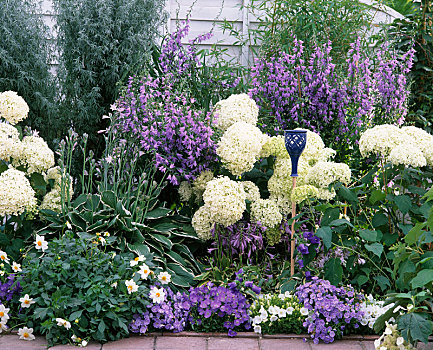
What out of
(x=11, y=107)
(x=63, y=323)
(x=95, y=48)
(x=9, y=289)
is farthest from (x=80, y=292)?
(x=95, y=48)

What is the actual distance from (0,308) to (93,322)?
1.73 feet

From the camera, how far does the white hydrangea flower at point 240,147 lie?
3422 mm

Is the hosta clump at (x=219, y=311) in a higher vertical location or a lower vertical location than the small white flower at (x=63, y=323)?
lower

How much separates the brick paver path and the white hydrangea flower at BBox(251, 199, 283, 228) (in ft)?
2.53

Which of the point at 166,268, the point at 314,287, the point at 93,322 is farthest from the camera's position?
the point at 166,268

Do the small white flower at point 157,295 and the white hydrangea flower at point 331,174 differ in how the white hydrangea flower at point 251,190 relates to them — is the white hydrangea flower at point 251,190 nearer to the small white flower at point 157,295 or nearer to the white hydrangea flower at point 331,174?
the white hydrangea flower at point 331,174

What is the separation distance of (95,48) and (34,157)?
1151mm

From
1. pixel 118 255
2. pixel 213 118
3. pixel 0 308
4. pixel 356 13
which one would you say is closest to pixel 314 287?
pixel 118 255

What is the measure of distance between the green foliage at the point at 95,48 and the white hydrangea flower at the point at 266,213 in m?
1.53

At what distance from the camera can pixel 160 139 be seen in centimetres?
370

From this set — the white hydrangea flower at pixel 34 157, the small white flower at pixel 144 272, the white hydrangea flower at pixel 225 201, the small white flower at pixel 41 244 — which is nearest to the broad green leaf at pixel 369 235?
the white hydrangea flower at pixel 225 201

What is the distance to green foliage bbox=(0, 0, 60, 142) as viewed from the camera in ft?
13.8

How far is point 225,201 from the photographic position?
3246 mm

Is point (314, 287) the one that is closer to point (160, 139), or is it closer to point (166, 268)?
point (166, 268)
